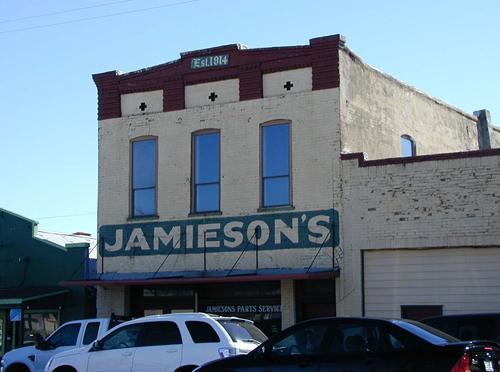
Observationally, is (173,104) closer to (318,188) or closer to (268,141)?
(268,141)

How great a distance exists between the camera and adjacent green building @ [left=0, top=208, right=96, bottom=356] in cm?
2548

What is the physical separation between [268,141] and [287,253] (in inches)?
124

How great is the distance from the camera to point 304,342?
1157cm

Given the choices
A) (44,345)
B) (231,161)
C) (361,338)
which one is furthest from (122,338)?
(231,161)

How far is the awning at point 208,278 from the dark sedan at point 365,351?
28.2ft

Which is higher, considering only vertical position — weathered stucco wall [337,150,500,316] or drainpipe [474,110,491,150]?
drainpipe [474,110,491,150]

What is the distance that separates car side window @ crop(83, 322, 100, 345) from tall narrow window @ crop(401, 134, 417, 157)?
11.5 m

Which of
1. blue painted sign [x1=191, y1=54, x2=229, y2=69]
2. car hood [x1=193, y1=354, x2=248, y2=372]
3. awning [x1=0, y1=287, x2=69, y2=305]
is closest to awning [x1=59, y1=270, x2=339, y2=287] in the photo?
awning [x1=0, y1=287, x2=69, y2=305]

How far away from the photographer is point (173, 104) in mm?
24297

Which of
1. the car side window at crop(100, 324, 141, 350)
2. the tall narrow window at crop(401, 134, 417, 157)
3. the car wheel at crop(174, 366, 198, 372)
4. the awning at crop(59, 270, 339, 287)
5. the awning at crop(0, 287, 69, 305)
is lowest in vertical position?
the car wheel at crop(174, 366, 198, 372)

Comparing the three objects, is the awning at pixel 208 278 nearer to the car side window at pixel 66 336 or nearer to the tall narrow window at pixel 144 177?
the tall narrow window at pixel 144 177

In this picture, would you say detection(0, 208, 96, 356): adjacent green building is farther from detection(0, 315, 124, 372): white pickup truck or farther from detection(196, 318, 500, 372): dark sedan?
detection(196, 318, 500, 372): dark sedan

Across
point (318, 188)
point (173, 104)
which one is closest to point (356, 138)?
point (318, 188)

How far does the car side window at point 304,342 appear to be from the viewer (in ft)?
37.5
